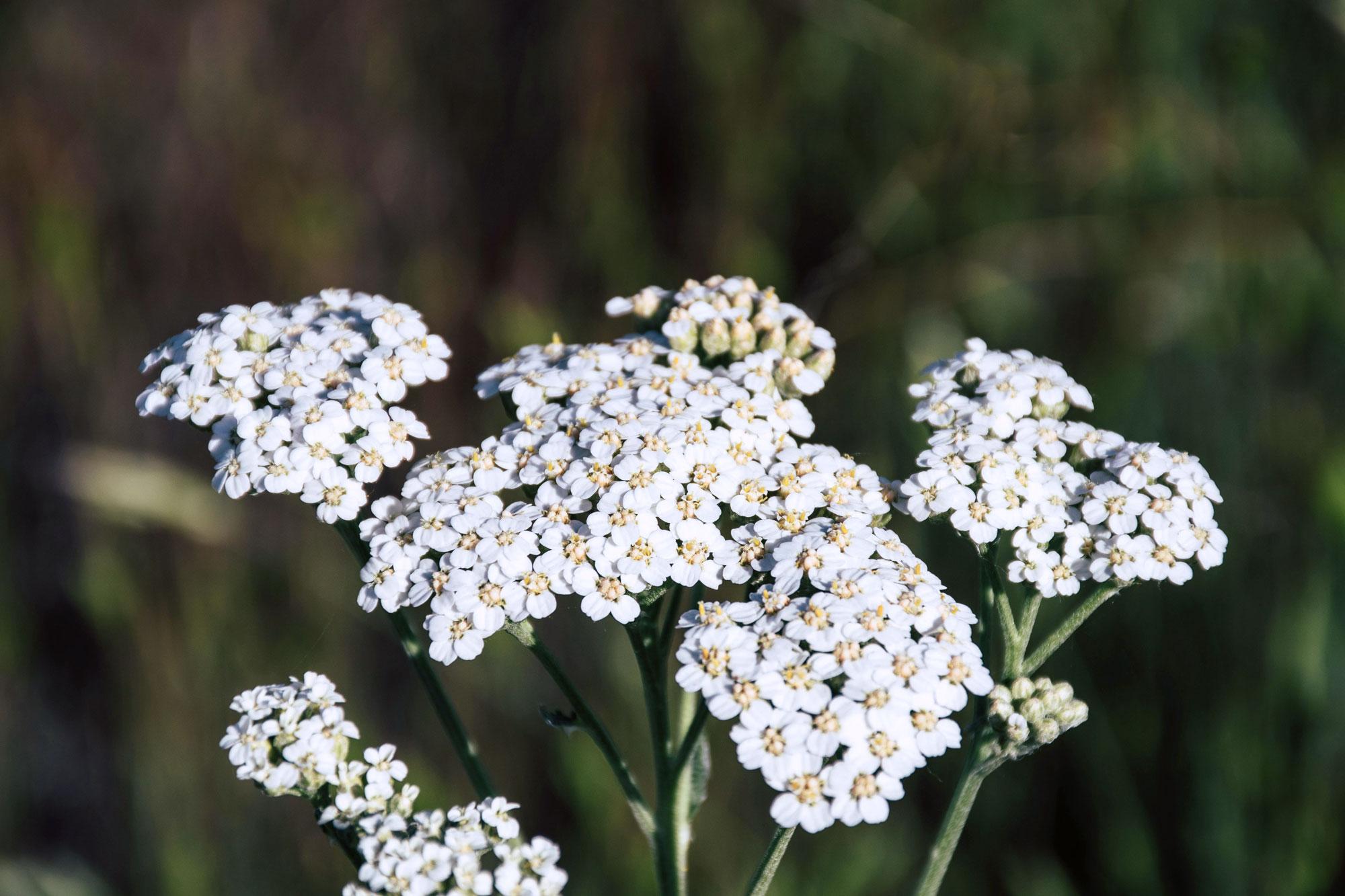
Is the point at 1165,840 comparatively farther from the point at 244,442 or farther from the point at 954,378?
the point at 244,442

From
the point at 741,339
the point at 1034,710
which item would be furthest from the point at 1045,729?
the point at 741,339

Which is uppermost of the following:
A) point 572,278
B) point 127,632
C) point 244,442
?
point 572,278

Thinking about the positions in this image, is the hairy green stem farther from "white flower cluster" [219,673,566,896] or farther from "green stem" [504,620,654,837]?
"white flower cluster" [219,673,566,896]

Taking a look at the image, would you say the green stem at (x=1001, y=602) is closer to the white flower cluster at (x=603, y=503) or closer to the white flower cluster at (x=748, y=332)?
the white flower cluster at (x=603, y=503)

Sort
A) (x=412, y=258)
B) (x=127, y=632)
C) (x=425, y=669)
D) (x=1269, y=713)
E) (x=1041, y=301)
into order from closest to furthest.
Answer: (x=425, y=669) → (x=1269, y=713) → (x=127, y=632) → (x=1041, y=301) → (x=412, y=258)

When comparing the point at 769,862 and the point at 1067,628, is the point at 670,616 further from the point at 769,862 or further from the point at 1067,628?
the point at 1067,628

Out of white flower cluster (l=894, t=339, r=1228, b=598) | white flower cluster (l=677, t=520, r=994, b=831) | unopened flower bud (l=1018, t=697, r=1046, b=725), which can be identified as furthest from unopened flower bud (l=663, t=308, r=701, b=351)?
unopened flower bud (l=1018, t=697, r=1046, b=725)

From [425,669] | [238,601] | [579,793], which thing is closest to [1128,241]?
[579,793]
